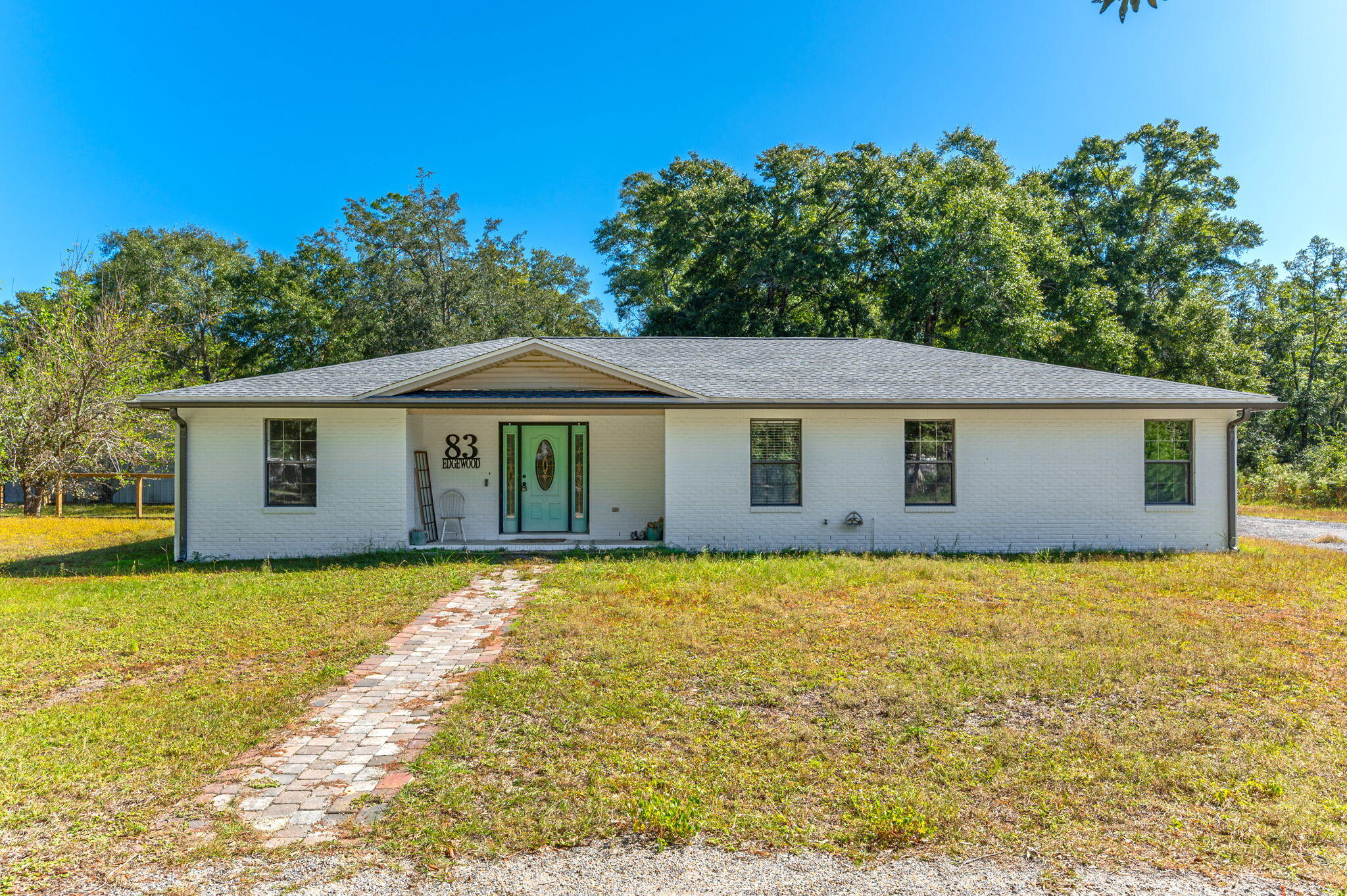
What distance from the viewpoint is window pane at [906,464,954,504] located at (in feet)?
39.3

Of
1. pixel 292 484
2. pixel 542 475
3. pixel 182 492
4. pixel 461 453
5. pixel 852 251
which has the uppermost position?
pixel 852 251

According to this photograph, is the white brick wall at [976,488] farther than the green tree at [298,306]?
No

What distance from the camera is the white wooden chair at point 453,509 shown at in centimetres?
1292

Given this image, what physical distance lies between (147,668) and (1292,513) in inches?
1002

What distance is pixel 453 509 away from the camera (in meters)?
13.0

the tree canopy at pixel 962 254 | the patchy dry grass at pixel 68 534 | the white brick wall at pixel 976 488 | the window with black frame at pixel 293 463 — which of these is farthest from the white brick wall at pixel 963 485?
the tree canopy at pixel 962 254

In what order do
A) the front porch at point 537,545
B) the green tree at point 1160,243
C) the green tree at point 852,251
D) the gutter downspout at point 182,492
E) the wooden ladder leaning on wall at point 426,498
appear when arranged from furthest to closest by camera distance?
the green tree at point 1160,243, the green tree at point 852,251, the wooden ladder leaning on wall at point 426,498, the front porch at point 537,545, the gutter downspout at point 182,492

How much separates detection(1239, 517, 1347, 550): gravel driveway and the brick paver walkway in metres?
15.0

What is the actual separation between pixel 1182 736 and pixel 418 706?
16.6ft

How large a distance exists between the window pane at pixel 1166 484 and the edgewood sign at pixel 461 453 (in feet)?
39.3

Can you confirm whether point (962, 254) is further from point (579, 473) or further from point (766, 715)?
point (766, 715)

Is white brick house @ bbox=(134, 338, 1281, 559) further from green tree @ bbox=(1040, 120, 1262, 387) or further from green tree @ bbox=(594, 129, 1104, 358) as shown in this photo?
green tree @ bbox=(1040, 120, 1262, 387)

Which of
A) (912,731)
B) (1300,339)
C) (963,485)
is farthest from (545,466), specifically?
(1300,339)

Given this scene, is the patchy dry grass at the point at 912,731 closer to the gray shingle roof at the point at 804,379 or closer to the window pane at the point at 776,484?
the window pane at the point at 776,484
